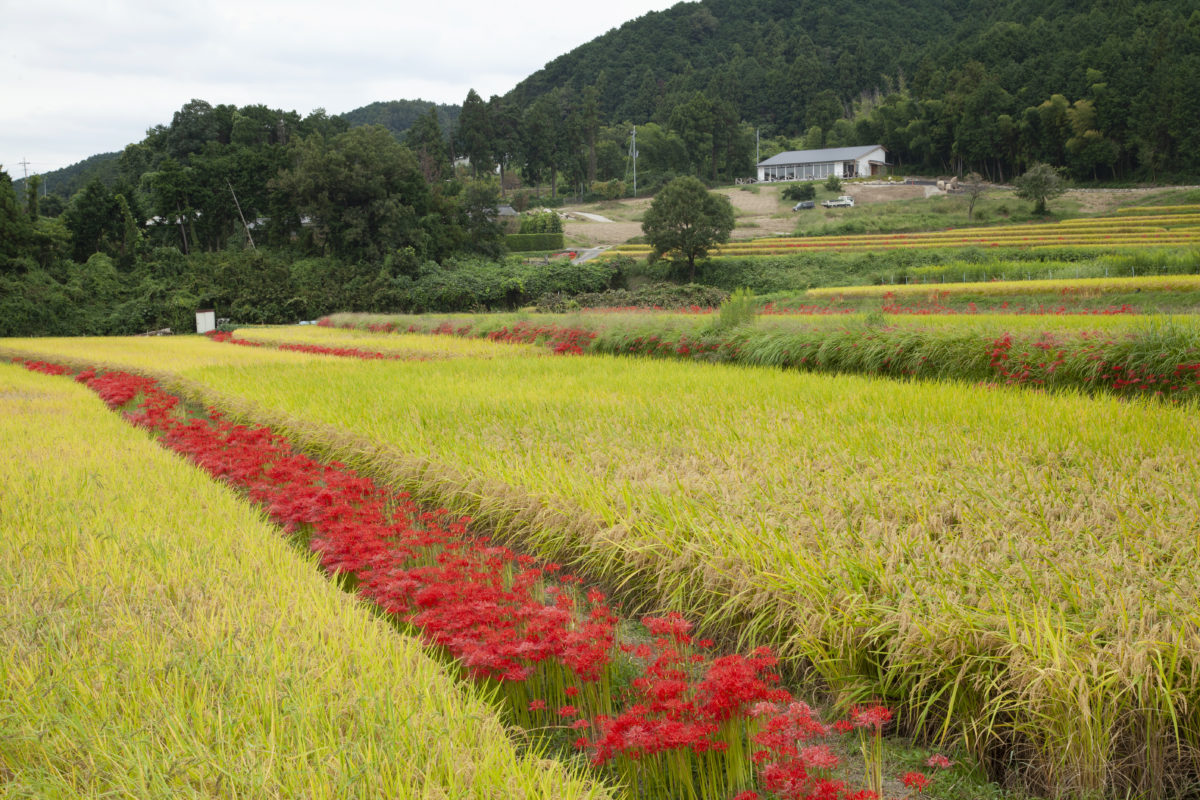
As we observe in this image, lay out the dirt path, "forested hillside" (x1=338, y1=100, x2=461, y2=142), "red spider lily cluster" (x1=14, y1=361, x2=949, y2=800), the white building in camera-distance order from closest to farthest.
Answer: "red spider lily cluster" (x1=14, y1=361, x2=949, y2=800) < the dirt path < the white building < "forested hillside" (x1=338, y1=100, x2=461, y2=142)

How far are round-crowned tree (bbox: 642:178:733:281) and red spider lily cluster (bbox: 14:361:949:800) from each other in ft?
116

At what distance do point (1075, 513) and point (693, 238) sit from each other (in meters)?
36.2

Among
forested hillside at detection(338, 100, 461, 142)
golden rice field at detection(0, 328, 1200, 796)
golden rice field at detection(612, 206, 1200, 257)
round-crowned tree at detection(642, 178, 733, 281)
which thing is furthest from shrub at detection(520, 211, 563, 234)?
forested hillside at detection(338, 100, 461, 142)

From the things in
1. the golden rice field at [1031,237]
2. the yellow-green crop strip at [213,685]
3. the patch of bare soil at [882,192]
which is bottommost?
the yellow-green crop strip at [213,685]

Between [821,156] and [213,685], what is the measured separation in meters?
80.0

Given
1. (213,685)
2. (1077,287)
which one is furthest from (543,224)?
(213,685)

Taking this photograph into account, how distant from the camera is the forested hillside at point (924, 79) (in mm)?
50562

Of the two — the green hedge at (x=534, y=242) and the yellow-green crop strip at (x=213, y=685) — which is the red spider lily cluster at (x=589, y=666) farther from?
the green hedge at (x=534, y=242)

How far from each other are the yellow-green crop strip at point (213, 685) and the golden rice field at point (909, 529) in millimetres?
1216

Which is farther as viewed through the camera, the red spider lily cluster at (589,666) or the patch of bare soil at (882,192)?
the patch of bare soil at (882,192)

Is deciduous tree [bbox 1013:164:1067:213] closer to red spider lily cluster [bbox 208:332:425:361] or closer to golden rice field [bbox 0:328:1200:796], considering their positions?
red spider lily cluster [bbox 208:332:425:361]

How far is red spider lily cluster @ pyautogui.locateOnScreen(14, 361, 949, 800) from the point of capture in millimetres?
2287

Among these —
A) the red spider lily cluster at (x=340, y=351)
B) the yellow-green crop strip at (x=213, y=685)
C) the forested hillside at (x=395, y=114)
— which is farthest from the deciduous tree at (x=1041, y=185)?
the forested hillside at (x=395, y=114)

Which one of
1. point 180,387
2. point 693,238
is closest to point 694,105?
point 693,238
